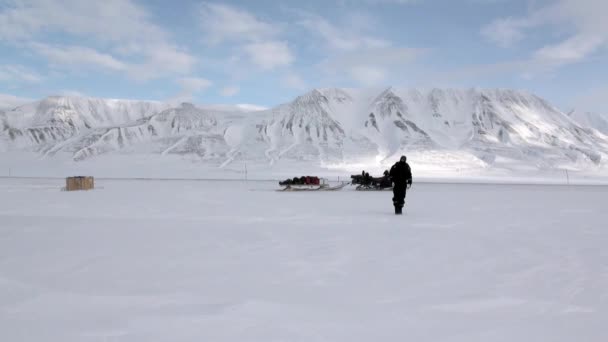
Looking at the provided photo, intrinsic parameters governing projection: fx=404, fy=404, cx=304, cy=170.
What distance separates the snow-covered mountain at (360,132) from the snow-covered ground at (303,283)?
83.4m

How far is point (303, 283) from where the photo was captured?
4.59 metres

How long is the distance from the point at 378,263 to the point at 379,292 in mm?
1273

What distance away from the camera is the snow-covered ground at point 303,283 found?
132 inches

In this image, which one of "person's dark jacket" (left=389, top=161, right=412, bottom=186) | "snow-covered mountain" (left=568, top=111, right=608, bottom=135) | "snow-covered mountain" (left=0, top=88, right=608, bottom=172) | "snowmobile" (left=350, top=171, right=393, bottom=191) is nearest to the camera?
"person's dark jacket" (left=389, top=161, right=412, bottom=186)

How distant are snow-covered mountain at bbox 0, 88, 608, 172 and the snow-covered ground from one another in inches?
3285

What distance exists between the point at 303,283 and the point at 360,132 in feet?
355

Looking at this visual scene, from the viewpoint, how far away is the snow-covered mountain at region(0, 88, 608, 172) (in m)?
97.2

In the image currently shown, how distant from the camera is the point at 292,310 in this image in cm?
374

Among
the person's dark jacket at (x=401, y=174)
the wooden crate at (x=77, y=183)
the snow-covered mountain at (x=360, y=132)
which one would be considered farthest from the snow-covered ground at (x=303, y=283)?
the snow-covered mountain at (x=360, y=132)

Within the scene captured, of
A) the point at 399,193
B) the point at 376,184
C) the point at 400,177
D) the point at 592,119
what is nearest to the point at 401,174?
the point at 400,177

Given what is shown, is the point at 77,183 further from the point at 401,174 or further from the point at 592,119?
the point at 592,119

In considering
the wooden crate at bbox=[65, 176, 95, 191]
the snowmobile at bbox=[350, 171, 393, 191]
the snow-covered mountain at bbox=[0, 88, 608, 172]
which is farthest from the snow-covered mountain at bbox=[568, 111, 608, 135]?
the wooden crate at bbox=[65, 176, 95, 191]

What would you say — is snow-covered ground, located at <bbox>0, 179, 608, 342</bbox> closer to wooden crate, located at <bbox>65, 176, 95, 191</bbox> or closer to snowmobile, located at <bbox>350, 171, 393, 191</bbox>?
snowmobile, located at <bbox>350, 171, 393, 191</bbox>

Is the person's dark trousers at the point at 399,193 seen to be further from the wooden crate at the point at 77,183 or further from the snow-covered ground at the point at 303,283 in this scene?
the wooden crate at the point at 77,183
